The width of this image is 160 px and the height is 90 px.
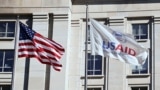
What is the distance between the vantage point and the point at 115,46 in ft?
91.1

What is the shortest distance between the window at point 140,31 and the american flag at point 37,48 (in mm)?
10500

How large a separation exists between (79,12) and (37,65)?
5741 mm

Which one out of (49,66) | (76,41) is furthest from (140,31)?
(49,66)

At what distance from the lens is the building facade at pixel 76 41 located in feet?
118

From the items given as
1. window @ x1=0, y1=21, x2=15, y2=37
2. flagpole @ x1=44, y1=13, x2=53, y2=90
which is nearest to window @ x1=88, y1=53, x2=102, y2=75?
flagpole @ x1=44, y1=13, x2=53, y2=90

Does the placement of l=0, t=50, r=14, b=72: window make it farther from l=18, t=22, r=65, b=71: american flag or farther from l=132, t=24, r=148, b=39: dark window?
l=132, t=24, r=148, b=39: dark window

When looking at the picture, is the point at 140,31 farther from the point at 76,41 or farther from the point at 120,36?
the point at 120,36

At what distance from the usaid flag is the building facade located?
8.46 metres

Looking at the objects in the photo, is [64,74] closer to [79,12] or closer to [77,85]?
[77,85]

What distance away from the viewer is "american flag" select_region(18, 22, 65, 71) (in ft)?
93.6

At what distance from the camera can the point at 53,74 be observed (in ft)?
118

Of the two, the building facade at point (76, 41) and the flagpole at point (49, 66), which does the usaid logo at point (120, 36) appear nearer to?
the building facade at point (76, 41)

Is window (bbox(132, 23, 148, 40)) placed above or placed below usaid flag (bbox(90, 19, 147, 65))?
above

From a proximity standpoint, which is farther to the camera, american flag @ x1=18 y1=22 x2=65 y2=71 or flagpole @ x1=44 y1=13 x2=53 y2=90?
flagpole @ x1=44 y1=13 x2=53 y2=90
